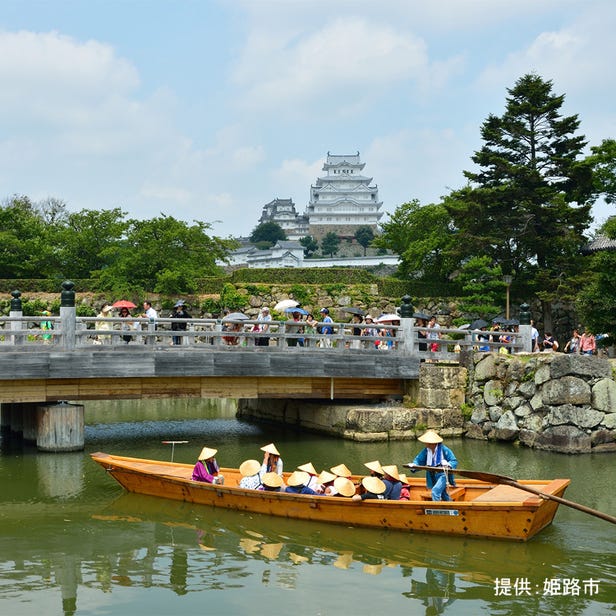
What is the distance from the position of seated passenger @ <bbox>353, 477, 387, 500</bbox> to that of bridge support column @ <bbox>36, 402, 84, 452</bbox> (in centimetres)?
864

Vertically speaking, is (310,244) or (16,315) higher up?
(310,244)

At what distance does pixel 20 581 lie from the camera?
10.1 m

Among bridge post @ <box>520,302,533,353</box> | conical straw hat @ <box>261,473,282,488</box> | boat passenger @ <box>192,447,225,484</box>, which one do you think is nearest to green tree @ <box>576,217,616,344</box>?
bridge post @ <box>520,302,533,353</box>

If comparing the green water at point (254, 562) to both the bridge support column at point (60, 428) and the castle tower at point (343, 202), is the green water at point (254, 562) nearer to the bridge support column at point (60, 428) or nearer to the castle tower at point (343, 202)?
the bridge support column at point (60, 428)

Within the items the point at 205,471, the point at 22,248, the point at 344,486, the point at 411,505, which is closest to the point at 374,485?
the point at 344,486

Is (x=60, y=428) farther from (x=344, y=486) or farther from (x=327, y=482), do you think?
(x=344, y=486)

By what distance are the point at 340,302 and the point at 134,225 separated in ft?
38.9

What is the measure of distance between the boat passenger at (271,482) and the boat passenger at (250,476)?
24 centimetres

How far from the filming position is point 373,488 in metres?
12.3

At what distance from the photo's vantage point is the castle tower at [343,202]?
98688 mm

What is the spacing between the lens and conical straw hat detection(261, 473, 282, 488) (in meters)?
12.9

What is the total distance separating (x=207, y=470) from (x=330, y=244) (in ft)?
271

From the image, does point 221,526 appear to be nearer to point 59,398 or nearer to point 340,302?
point 59,398

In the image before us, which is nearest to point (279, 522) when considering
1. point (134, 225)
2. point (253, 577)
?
point (253, 577)
